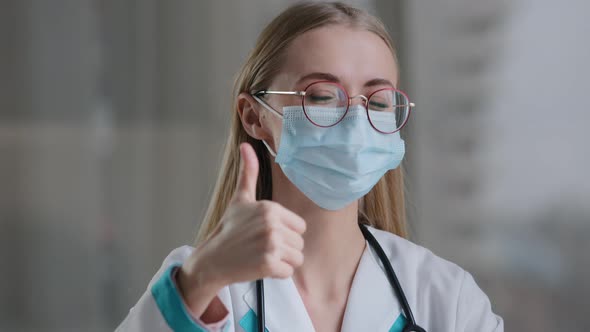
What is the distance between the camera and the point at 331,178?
1.31 metres

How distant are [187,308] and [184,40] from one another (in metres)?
2.27

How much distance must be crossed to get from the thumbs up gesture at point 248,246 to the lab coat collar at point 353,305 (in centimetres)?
32

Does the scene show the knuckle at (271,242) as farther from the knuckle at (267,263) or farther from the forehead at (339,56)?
the forehead at (339,56)

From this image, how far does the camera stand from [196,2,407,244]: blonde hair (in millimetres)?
1376

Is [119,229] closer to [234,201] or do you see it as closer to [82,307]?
[82,307]

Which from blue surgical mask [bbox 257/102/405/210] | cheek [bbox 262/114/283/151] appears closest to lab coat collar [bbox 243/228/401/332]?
blue surgical mask [bbox 257/102/405/210]

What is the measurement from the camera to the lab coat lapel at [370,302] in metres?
1.37

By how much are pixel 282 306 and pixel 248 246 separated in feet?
1.33

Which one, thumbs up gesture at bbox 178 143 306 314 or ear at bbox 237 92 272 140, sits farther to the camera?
ear at bbox 237 92 272 140

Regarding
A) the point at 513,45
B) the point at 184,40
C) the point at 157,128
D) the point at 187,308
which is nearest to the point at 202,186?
the point at 157,128

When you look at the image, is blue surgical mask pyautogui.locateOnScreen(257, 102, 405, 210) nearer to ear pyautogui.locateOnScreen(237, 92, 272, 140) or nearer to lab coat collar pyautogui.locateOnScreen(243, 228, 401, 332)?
ear pyautogui.locateOnScreen(237, 92, 272, 140)

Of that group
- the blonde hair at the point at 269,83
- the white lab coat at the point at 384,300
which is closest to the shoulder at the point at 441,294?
the white lab coat at the point at 384,300

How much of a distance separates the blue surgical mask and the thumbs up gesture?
0.83 ft

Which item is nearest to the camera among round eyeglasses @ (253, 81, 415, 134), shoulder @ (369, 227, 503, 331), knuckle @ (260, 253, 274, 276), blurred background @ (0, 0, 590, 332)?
knuckle @ (260, 253, 274, 276)
